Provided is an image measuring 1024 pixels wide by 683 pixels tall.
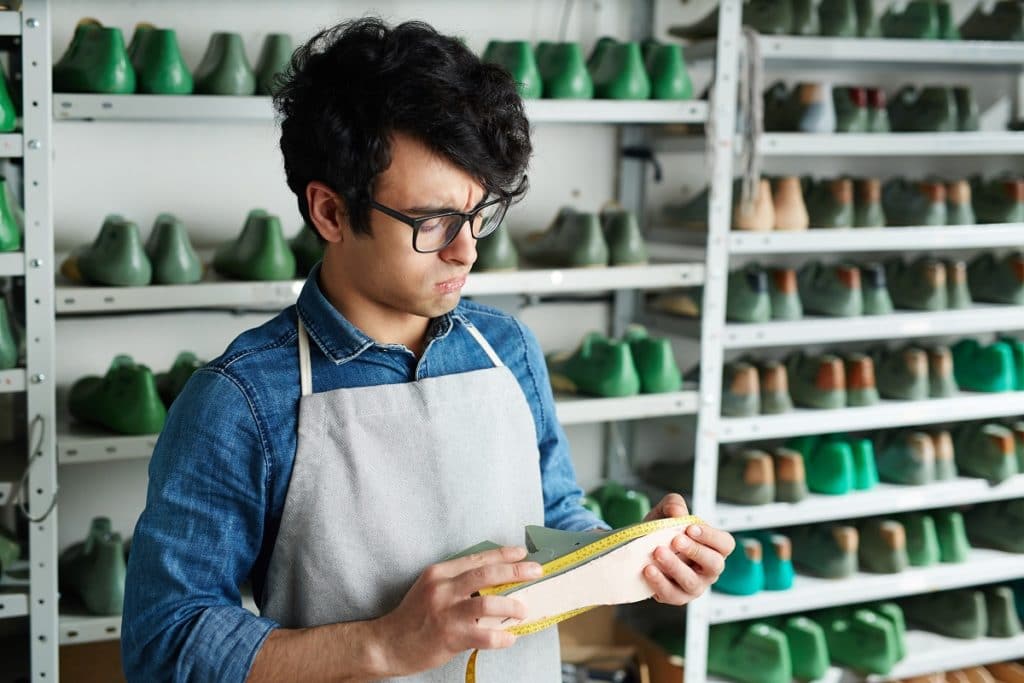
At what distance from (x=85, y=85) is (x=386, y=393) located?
1.07 m

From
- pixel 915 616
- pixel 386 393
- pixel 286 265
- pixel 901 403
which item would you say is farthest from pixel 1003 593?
pixel 386 393

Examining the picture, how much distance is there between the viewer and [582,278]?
7.79ft

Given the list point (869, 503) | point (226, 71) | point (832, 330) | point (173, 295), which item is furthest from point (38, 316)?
point (869, 503)

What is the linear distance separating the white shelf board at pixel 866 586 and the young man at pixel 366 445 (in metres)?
1.37

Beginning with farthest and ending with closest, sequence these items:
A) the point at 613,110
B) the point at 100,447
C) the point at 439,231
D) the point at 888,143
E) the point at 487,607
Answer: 1. the point at 888,143
2. the point at 613,110
3. the point at 100,447
4. the point at 439,231
5. the point at 487,607

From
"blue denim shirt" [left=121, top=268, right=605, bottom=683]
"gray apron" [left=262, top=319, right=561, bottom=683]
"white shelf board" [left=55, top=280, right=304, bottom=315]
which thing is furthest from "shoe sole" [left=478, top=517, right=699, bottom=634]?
"white shelf board" [left=55, top=280, right=304, bottom=315]

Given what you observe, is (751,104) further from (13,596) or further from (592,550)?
(13,596)

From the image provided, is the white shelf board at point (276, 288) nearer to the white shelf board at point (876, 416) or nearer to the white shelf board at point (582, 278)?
the white shelf board at point (582, 278)

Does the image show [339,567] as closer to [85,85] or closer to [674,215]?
[85,85]

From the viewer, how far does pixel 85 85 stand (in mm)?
1996

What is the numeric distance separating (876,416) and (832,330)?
0.26 meters

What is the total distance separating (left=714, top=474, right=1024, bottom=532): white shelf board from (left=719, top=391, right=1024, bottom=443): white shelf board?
17cm

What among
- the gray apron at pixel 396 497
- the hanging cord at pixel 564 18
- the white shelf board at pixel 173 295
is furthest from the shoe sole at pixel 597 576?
the hanging cord at pixel 564 18

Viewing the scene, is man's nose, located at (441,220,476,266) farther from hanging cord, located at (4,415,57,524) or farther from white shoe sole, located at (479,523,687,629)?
hanging cord, located at (4,415,57,524)
